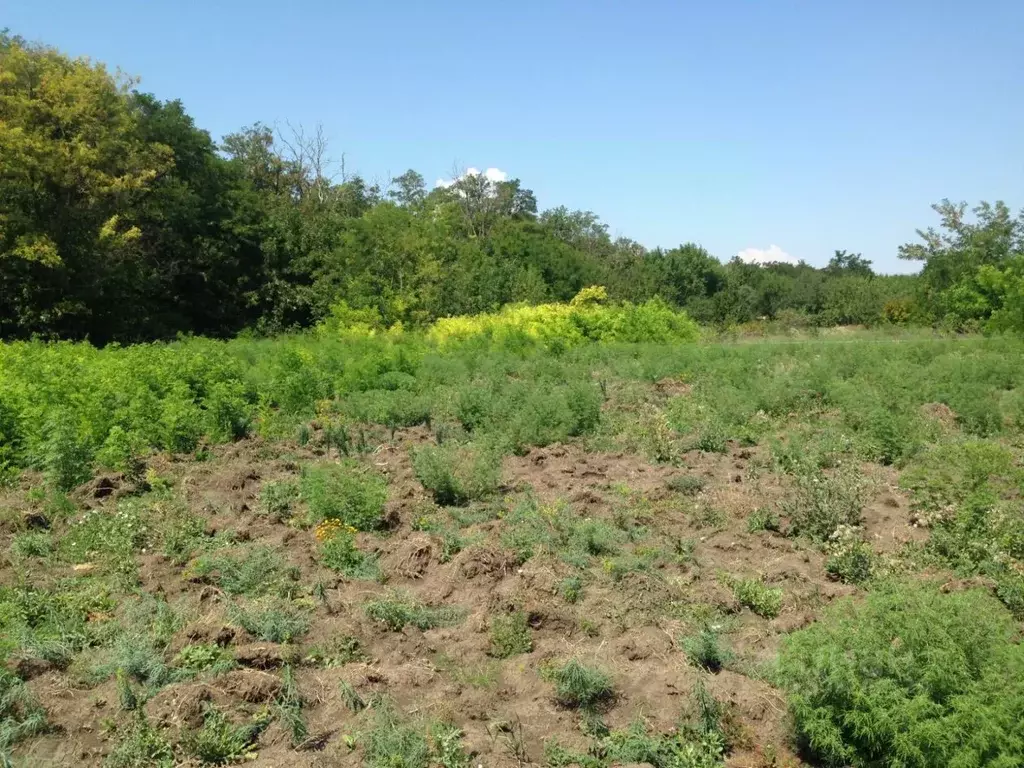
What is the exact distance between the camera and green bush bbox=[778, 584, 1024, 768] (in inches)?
156

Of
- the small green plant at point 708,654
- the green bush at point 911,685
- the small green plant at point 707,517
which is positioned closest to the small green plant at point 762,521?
the small green plant at point 707,517

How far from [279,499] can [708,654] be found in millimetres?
5098

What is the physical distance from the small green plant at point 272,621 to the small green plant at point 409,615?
52 centimetres

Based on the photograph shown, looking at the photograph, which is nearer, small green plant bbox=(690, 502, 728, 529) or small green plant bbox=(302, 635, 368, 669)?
small green plant bbox=(302, 635, 368, 669)

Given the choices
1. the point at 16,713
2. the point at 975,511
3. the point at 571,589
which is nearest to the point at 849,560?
the point at 975,511

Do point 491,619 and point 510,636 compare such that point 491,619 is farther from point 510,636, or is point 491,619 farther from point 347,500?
point 347,500

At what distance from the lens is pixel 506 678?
17.7ft

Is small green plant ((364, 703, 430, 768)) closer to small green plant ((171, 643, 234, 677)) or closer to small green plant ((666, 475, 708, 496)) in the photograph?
small green plant ((171, 643, 234, 677))

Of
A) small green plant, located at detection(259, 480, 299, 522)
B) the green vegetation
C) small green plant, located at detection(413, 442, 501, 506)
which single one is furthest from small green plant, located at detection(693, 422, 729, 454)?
small green plant, located at detection(259, 480, 299, 522)

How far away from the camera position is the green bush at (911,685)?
156 inches

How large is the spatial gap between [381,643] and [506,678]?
1.00 meters

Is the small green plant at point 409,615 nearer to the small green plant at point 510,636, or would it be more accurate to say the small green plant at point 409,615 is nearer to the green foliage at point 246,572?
the small green plant at point 510,636

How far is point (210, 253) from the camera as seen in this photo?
32.2m

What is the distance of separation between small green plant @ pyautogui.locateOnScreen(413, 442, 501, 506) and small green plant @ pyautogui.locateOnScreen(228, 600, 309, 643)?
9.43 feet
